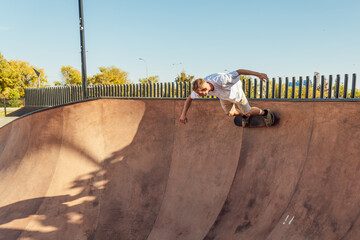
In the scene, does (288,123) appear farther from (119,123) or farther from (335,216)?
(119,123)

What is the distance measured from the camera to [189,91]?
8.02 metres

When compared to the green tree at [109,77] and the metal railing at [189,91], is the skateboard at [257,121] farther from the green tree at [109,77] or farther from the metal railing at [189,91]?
the green tree at [109,77]

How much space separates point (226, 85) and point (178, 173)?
242 centimetres

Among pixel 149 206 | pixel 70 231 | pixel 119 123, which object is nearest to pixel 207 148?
pixel 149 206

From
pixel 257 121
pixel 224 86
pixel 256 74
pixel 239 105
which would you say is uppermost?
pixel 256 74

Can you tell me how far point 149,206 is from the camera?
530 cm

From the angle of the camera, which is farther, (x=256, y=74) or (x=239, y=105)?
(x=239, y=105)

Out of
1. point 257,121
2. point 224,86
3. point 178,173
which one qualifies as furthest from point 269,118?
point 178,173

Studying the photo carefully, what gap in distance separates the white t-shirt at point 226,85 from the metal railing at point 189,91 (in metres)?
1.24

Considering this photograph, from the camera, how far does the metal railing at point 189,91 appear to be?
478 centimetres

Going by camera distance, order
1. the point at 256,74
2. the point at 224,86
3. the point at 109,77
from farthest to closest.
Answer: the point at 109,77 < the point at 224,86 < the point at 256,74

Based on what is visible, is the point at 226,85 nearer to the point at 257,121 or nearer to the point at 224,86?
the point at 224,86

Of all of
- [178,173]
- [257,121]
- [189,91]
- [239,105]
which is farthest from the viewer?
[189,91]

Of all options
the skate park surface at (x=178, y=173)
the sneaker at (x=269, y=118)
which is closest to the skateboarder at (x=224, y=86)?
the sneaker at (x=269, y=118)
